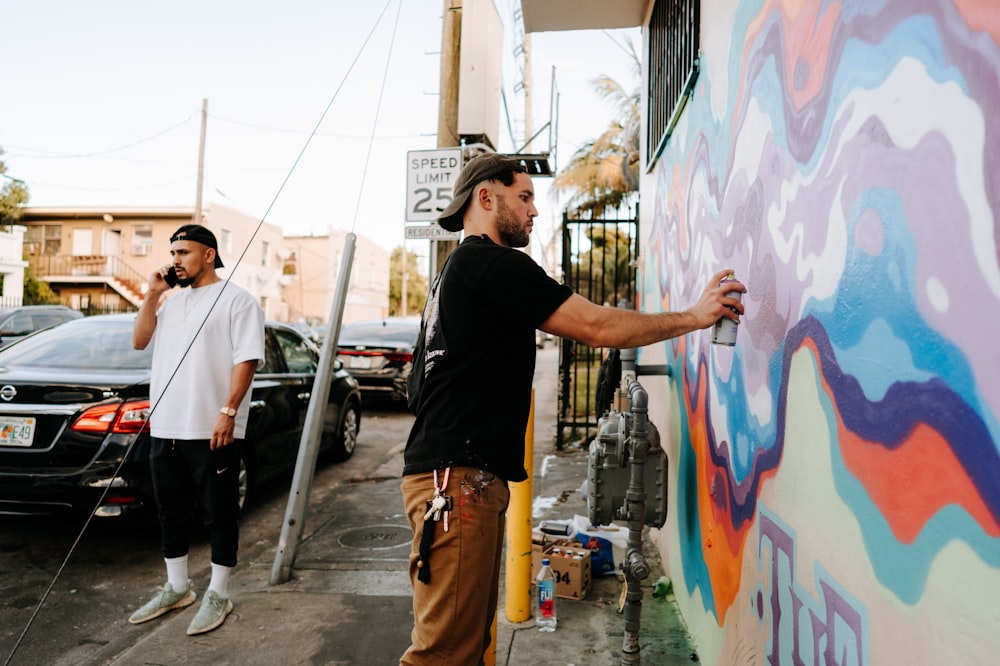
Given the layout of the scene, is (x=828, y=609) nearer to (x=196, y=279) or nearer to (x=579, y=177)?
(x=196, y=279)

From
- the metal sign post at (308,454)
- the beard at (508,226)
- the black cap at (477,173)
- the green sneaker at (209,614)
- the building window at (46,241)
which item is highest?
the building window at (46,241)

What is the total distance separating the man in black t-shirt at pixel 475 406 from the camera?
2.23 metres

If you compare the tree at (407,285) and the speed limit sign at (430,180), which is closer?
the speed limit sign at (430,180)

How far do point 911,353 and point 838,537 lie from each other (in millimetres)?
596

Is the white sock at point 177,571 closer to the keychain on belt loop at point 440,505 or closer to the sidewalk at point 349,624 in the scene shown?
the sidewalk at point 349,624

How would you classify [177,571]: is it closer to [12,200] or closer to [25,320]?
[25,320]

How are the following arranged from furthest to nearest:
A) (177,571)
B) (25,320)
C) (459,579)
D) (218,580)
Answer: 1. (25,320)
2. (177,571)
3. (218,580)
4. (459,579)

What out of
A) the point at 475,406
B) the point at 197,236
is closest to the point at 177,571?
the point at 197,236

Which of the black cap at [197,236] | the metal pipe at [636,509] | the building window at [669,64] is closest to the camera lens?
the metal pipe at [636,509]

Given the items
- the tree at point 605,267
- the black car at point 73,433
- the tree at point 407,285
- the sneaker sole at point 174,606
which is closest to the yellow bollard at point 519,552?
the tree at point 605,267

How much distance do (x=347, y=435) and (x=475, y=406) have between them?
20.5 feet

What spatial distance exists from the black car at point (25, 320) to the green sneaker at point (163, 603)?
10682 mm

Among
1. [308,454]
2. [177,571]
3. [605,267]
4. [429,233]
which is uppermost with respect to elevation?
[605,267]

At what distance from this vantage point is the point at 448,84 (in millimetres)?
6695
